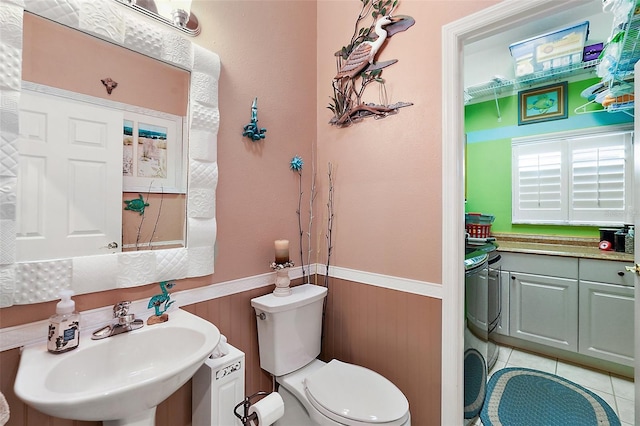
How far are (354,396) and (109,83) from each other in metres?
→ 1.67

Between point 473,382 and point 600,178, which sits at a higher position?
point 600,178

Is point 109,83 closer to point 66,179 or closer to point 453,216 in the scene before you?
point 66,179

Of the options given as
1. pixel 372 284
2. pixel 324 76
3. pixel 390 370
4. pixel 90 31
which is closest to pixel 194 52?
pixel 90 31

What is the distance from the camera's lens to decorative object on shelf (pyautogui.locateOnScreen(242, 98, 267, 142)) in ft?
4.98

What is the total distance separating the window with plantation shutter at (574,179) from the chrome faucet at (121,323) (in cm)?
338

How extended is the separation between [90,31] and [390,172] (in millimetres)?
1411

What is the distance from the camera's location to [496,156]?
311cm

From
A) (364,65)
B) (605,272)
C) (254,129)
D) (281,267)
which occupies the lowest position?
(605,272)

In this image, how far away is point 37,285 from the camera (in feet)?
3.10

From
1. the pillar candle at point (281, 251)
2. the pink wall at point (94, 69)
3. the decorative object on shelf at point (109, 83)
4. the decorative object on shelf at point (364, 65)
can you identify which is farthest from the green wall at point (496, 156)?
the decorative object on shelf at point (109, 83)

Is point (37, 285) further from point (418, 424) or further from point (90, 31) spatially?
point (418, 424)

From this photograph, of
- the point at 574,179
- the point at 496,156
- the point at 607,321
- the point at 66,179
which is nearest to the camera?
the point at 66,179

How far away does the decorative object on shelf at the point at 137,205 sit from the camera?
1178 millimetres

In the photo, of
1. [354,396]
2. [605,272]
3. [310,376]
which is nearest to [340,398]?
[354,396]
